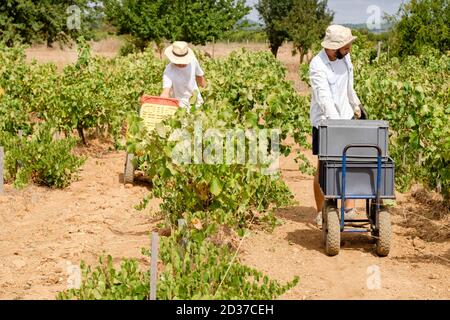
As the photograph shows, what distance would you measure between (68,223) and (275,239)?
1830 mm

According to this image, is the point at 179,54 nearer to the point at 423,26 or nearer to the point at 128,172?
the point at 128,172

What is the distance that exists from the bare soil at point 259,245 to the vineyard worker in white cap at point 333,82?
2.02ft

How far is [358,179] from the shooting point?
586 cm

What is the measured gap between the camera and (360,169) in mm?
5848

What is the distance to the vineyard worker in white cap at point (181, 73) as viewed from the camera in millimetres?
7789

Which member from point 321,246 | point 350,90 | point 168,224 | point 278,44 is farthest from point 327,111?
point 278,44

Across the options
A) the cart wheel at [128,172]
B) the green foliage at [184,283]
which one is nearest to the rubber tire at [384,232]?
the green foliage at [184,283]

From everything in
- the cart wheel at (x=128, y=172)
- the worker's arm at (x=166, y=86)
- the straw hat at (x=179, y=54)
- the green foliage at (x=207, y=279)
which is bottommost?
the cart wheel at (x=128, y=172)

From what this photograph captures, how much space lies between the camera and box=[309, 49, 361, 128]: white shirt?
247 inches

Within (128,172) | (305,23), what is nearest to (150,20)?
(305,23)

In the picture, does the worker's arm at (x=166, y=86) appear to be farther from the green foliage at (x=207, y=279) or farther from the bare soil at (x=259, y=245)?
the green foliage at (x=207, y=279)

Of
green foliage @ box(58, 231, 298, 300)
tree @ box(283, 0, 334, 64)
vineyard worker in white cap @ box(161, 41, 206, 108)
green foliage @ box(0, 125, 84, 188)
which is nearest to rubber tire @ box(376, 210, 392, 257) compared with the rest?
green foliage @ box(58, 231, 298, 300)

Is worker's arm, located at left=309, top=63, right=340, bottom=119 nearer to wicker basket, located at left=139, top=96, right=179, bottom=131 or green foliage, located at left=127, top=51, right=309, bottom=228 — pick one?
green foliage, located at left=127, top=51, right=309, bottom=228

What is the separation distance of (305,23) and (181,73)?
34.8m
